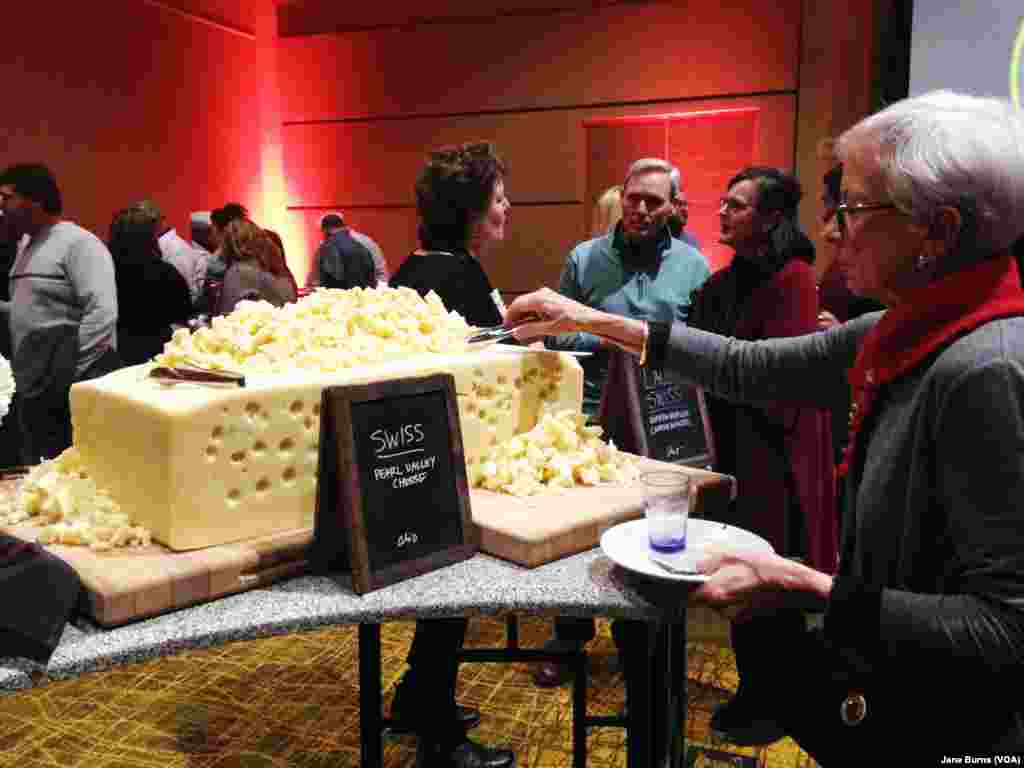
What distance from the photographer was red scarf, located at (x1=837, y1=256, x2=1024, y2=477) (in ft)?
3.61

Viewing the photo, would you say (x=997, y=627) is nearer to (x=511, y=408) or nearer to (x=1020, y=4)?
(x=511, y=408)

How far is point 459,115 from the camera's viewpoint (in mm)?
6680

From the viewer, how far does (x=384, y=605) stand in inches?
51.6

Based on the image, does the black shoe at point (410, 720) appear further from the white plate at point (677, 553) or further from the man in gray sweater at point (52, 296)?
the man in gray sweater at point (52, 296)

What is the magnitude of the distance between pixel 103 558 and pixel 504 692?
1761mm

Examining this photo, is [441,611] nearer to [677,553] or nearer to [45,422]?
[677,553]

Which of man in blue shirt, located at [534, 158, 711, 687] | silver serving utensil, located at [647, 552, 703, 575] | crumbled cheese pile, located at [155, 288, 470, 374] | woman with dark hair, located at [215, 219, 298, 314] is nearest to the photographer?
silver serving utensil, located at [647, 552, 703, 575]

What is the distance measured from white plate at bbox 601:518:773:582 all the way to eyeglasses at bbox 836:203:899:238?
0.51m

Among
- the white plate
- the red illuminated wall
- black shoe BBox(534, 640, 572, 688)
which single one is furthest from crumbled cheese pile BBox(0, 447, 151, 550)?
the red illuminated wall

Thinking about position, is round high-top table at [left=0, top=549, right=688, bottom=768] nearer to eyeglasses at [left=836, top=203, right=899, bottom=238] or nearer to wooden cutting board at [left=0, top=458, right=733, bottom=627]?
wooden cutting board at [left=0, top=458, right=733, bottom=627]

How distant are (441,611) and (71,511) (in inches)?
24.9

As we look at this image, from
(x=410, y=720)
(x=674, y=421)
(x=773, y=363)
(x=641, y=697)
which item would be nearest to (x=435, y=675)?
(x=410, y=720)

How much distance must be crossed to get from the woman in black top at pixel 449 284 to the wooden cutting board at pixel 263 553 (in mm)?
698

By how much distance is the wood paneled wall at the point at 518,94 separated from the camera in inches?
221
